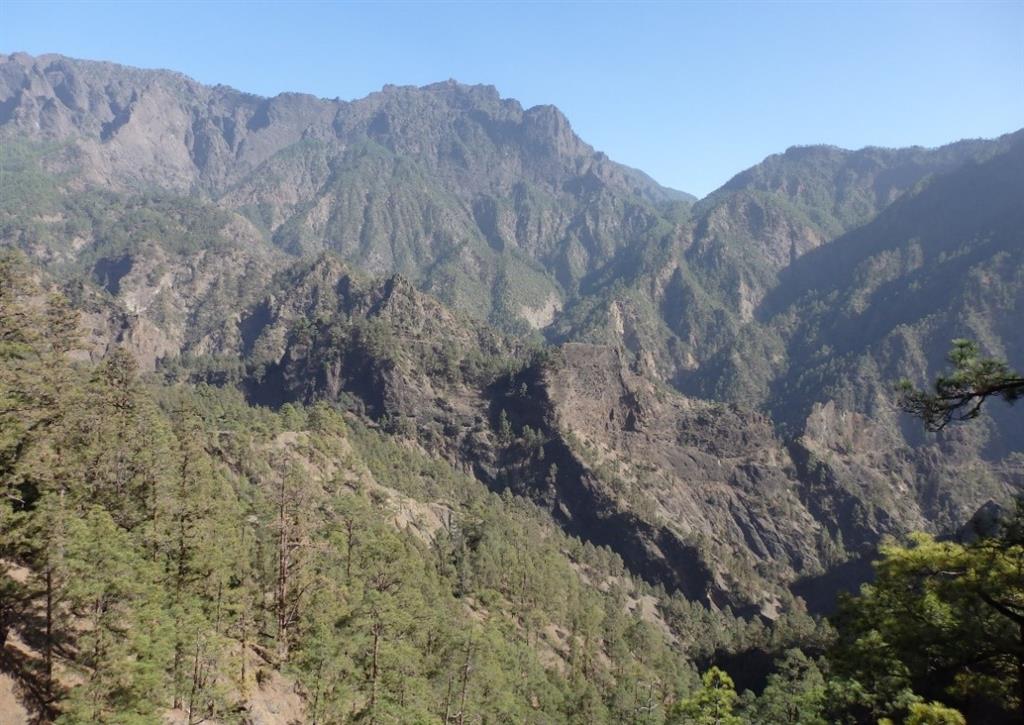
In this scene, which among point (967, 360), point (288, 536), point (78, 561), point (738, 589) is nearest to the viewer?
point (967, 360)

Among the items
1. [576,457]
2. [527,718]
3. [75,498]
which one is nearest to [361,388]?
[576,457]

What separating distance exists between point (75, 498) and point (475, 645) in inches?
1234

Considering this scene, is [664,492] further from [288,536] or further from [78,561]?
[78,561]

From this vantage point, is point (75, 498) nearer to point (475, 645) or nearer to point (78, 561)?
point (78, 561)

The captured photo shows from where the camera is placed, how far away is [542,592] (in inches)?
4306

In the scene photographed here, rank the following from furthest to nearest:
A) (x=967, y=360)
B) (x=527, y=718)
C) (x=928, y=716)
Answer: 1. (x=527, y=718)
2. (x=928, y=716)
3. (x=967, y=360)

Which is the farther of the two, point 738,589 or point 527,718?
point 738,589

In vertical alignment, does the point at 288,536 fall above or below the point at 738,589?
above

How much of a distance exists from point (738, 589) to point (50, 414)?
164744mm

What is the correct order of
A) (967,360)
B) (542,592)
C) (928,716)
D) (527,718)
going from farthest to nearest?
(542,592) → (527,718) → (928,716) → (967,360)

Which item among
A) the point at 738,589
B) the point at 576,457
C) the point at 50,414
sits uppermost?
the point at 50,414

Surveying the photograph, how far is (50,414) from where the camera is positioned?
34.3m

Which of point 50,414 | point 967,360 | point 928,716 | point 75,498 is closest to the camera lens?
point 967,360

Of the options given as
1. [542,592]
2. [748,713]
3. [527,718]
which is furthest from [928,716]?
[542,592]
